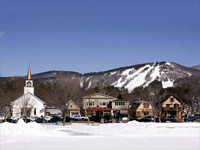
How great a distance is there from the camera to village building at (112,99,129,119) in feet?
266

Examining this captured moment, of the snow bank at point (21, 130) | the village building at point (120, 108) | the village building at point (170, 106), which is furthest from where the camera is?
the village building at point (170, 106)

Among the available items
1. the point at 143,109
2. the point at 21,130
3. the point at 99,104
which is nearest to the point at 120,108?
the point at 99,104

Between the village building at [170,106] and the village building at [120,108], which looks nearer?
the village building at [120,108]

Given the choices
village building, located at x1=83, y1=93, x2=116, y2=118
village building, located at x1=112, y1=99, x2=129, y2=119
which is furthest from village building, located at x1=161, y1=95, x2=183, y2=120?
village building, located at x1=83, y1=93, x2=116, y2=118

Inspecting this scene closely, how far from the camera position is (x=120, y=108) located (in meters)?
82.8

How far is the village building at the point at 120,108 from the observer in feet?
266

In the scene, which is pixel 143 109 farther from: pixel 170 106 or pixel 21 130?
pixel 21 130

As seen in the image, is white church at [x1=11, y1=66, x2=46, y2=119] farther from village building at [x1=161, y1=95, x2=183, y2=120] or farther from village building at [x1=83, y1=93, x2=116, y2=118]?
village building at [x1=161, y1=95, x2=183, y2=120]

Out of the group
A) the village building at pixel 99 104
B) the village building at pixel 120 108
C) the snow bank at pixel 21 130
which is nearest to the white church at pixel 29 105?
the village building at pixel 99 104

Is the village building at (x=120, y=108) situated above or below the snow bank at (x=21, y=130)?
above

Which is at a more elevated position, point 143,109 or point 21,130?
point 143,109

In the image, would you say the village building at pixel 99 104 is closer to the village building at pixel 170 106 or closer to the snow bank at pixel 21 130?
the village building at pixel 170 106

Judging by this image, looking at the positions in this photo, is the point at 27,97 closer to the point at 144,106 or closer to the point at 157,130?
the point at 144,106

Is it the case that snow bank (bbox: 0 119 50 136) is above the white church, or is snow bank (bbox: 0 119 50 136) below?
below
